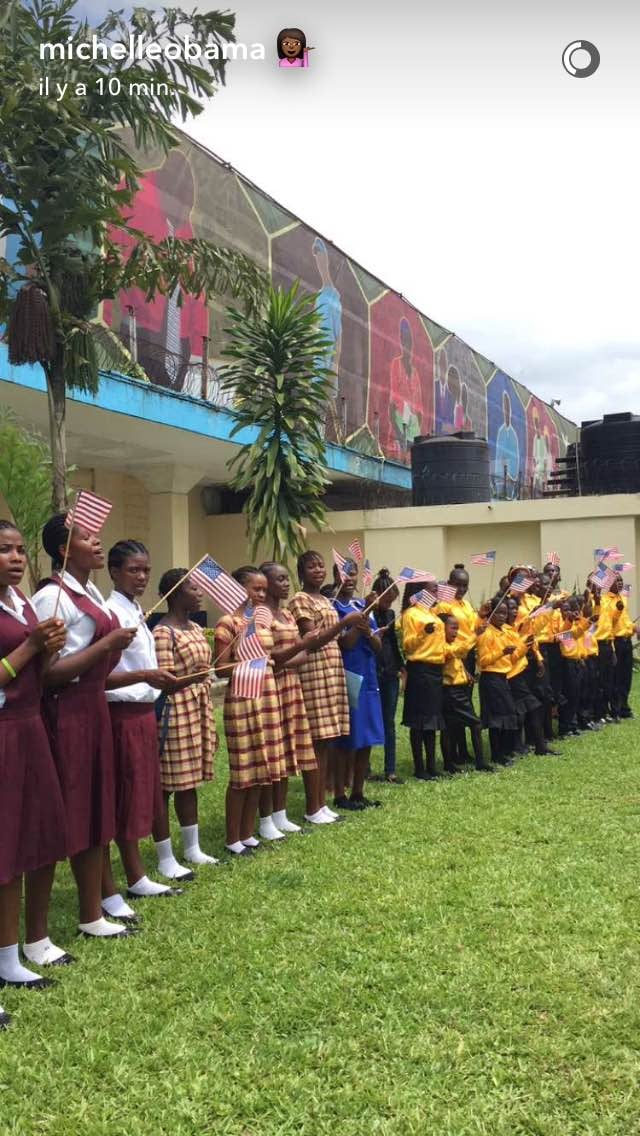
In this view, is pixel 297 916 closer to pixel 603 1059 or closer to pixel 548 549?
pixel 603 1059

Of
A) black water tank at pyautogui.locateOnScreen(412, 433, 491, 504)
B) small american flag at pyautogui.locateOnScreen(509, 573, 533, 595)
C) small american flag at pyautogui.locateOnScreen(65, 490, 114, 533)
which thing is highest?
black water tank at pyautogui.locateOnScreen(412, 433, 491, 504)

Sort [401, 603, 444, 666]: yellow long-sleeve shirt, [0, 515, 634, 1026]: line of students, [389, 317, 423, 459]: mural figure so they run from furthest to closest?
[389, 317, 423, 459]: mural figure < [401, 603, 444, 666]: yellow long-sleeve shirt < [0, 515, 634, 1026]: line of students

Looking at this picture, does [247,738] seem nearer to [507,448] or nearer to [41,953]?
[41,953]

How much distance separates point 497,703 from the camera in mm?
8125

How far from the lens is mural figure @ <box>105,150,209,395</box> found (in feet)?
48.9

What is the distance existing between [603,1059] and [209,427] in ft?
43.6

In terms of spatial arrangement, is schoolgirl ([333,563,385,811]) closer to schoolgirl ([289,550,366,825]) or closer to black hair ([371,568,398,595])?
→ schoolgirl ([289,550,366,825])

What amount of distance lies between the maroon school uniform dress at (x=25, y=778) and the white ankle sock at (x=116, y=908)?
911mm

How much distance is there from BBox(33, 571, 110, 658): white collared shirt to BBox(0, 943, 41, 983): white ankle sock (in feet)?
3.43

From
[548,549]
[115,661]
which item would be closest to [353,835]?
[115,661]

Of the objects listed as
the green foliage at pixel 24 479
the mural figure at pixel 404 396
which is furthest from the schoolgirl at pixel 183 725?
the mural figure at pixel 404 396

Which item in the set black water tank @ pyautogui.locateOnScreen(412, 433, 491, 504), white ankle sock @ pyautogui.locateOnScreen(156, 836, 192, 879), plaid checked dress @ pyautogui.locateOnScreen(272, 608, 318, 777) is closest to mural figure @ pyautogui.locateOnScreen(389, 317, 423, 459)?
black water tank @ pyautogui.locateOnScreen(412, 433, 491, 504)

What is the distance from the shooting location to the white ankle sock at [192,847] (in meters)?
5.24

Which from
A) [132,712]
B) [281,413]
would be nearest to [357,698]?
[132,712]
